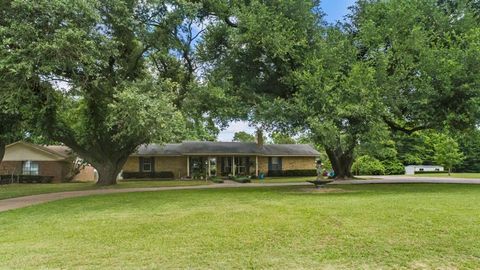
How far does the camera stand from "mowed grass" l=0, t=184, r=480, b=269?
6.83 m

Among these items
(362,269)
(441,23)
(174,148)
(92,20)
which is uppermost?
(441,23)

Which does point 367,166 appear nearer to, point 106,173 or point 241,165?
point 241,165

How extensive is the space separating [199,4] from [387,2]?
976 cm

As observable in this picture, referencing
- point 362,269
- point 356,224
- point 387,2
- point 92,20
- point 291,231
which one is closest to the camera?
point 362,269

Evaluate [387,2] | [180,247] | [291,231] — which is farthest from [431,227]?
[387,2]

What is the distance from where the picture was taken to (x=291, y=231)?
9133 millimetres

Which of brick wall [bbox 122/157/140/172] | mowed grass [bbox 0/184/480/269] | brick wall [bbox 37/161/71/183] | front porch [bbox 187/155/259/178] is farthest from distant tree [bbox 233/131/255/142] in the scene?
mowed grass [bbox 0/184/480/269]

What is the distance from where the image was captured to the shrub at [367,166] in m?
46.3

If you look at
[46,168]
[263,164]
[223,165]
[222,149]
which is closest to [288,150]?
[263,164]

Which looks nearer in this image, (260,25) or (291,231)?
(291,231)

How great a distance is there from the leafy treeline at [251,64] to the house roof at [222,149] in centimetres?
1441

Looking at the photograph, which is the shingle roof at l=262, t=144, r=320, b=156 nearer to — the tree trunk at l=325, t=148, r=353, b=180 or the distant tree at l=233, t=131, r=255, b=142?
the tree trunk at l=325, t=148, r=353, b=180

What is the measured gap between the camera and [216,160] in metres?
39.6

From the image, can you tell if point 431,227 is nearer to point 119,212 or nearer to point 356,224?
point 356,224
